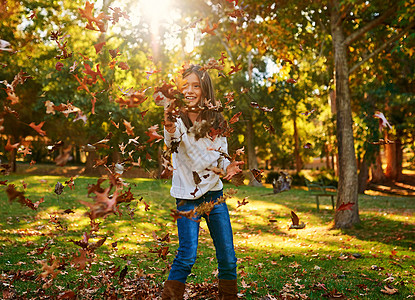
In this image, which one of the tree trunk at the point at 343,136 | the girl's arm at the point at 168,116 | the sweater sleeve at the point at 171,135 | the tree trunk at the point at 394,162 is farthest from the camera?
the tree trunk at the point at 394,162

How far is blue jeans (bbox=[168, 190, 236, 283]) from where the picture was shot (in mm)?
2891

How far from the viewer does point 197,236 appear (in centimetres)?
299

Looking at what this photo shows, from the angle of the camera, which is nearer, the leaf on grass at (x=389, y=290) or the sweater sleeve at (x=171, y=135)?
the sweater sleeve at (x=171, y=135)

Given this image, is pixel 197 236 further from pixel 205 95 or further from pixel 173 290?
pixel 205 95

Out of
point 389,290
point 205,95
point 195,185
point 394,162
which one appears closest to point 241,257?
point 389,290

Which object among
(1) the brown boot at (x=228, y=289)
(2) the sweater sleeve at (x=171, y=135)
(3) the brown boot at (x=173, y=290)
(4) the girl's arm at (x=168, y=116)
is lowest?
(1) the brown boot at (x=228, y=289)

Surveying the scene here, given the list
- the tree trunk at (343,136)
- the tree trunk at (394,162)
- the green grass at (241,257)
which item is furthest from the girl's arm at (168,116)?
the tree trunk at (394,162)

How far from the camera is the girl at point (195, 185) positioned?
2.87 m

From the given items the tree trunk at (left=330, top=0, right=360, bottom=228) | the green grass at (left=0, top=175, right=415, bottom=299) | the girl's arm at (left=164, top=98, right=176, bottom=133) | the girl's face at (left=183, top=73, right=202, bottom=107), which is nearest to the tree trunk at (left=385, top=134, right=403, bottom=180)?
the green grass at (left=0, top=175, right=415, bottom=299)

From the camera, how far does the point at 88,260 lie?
2473 millimetres

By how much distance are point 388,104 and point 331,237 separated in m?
14.0

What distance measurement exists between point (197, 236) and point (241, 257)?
3360 mm

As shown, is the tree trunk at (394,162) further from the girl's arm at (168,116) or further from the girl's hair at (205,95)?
the girl's arm at (168,116)

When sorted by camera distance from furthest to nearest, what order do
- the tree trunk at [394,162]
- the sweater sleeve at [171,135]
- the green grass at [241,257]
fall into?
the tree trunk at [394,162]
the green grass at [241,257]
the sweater sleeve at [171,135]
